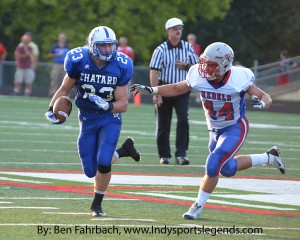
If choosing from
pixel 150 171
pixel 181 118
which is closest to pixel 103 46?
pixel 150 171

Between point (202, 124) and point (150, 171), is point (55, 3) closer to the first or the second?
point (202, 124)

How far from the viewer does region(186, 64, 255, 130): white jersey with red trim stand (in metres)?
9.99

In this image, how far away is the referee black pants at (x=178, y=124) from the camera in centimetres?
1475

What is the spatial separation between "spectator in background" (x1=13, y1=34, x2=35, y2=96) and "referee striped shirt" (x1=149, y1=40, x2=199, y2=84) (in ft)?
51.9

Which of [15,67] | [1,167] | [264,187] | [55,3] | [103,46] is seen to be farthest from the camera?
[55,3]

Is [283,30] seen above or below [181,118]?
above

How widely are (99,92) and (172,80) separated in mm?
4939

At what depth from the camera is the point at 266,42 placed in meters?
50.5

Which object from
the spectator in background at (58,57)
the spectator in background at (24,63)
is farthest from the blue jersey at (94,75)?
the spectator in background at (24,63)

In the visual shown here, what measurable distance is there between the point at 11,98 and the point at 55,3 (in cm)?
863

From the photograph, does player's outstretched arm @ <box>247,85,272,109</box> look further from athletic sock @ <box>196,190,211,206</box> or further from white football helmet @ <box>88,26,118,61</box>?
white football helmet @ <box>88,26,118,61</box>

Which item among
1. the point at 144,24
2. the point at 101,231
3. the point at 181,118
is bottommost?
the point at 101,231

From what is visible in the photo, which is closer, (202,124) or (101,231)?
(101,231)

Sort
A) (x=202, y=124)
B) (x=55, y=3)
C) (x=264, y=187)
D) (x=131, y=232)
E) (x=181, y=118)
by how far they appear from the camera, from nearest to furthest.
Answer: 1. (x=131, y=232)
2. (x=264, y=187)
3. (x=181, y=118)
4. (x=202, y=124)
5. (x=55, y=3)
